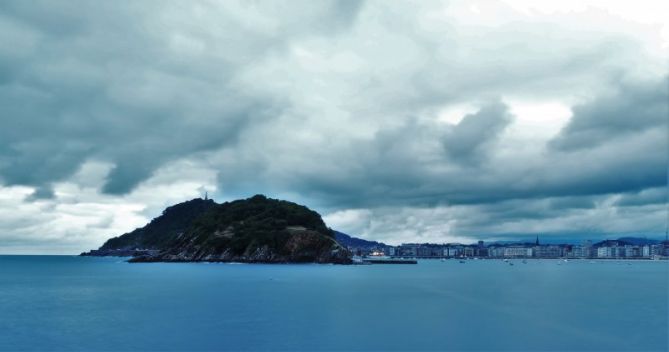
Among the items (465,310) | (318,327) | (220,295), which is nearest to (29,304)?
(220,295)

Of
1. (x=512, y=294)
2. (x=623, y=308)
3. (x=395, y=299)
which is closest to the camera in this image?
(x=623, y=308)

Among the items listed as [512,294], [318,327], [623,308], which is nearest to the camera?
[318,327]

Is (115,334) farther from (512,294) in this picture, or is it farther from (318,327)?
(512,294)

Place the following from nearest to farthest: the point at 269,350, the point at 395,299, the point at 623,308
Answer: the point at 269,350 → the point at 623,308 → the point at 395,299

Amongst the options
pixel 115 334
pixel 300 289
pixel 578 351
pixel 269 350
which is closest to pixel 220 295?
pixel 300 289

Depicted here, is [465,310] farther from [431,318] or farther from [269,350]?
[269,350]

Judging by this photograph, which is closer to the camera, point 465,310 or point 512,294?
point 465,310

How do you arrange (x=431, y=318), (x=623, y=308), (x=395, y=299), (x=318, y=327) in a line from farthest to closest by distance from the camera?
(x=395, y=299)
(x=623, y=308)
(x=431, y=318)
(x=318, y=327)

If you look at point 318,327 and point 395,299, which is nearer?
point 318,327
